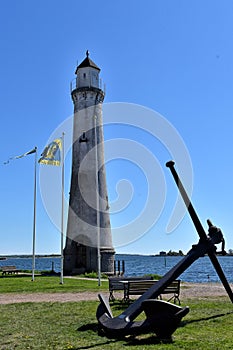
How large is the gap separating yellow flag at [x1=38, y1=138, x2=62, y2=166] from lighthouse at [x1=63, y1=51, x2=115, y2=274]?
774cm

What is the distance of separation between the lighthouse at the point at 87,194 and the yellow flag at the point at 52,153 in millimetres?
7740

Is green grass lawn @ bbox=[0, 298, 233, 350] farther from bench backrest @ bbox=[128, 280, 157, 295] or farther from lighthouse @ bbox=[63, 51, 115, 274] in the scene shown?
lighthouse @ bbox=[63, 51, 115, 274]

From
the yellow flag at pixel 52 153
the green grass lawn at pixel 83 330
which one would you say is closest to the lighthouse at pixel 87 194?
the yellow flag at pixel 52 153

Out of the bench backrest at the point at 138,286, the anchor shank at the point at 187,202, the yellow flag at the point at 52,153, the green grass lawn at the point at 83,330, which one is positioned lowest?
the green grass lawn at the point at 83,330

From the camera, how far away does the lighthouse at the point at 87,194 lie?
33.0 m

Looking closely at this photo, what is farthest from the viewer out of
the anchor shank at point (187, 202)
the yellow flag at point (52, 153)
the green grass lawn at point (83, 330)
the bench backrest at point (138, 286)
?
the yellow flag at point (52, 153)

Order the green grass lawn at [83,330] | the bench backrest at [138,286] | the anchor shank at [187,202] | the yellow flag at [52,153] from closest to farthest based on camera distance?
the green grass lawn at [83,330] → the anchor shank at [187,202] → the bench backrest at [138,286] → the yellow flag at [52,153]

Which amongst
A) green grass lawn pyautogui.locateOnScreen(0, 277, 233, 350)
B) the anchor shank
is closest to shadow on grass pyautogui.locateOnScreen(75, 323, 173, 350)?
green grass lawn pyautogui.locateOnScreen(0, 277, 233, 350)

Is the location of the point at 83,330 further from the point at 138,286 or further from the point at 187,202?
the point at 138,286

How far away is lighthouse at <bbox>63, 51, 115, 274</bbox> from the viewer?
1299 inches

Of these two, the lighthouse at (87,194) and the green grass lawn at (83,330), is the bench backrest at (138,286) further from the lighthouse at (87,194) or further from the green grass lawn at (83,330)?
the lighthouse at (87,194)

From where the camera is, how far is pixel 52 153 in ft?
80.8

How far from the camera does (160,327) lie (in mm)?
7621

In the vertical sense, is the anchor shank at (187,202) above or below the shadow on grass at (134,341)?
above
